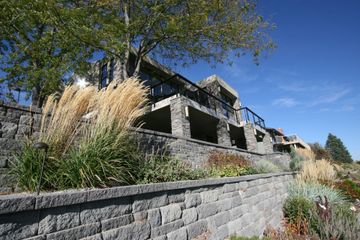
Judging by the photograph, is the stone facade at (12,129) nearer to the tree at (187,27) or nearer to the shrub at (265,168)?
the tree at (187,27)

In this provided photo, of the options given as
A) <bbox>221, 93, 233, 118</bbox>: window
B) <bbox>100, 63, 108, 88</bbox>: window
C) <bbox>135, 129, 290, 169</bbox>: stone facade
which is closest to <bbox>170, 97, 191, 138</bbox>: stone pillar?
<bbox>135, 129, 290, 169</bbox>: stone facade

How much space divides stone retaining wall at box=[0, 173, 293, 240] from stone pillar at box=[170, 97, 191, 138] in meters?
4.64

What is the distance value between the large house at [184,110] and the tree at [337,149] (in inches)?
1429

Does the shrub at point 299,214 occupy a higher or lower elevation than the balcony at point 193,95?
lower

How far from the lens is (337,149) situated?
44.7 m

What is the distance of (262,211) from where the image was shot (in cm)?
480

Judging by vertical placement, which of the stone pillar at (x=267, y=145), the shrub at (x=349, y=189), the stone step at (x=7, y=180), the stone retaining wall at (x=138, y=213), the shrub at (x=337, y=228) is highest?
the stone pillar at (x=267, y=145)

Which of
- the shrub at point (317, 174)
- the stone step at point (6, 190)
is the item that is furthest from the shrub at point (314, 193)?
the stone step at point (6, 190)

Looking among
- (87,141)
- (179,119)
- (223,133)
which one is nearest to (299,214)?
(179,119)

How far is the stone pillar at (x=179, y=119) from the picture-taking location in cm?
877

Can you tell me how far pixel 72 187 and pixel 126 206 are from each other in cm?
72

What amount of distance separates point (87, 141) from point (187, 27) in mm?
7780

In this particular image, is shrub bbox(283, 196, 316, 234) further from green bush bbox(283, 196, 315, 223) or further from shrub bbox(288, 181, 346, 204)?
shrub bbox(288, 181, 346, 204)

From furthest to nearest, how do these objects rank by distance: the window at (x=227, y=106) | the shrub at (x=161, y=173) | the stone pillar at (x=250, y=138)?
1. the window at (x=227, y=106)
2. the stone pillar at (x=250, y=138)
3. the shrub at (x=161, y=173)
